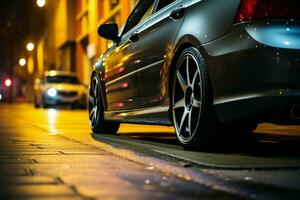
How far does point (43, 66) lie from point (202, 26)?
49545 mm

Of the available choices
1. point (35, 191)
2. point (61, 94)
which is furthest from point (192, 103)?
point (61, 94)

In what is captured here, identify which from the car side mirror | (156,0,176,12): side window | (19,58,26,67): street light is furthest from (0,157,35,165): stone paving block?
(19,58,26,67): street light

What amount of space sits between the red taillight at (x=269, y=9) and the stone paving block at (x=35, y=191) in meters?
2.12

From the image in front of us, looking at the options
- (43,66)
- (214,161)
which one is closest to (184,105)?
(214,161)

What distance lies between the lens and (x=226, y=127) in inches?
217

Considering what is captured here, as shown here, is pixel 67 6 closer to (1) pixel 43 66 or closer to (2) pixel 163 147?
(1) pixel 43 66

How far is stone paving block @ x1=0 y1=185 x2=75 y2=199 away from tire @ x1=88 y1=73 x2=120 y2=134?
4349 millimetres

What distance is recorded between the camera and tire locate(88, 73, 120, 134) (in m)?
8.30

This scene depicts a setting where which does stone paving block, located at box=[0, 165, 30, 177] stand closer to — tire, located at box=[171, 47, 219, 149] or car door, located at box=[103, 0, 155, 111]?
tire, located at box=[171, 47, 219, 149]

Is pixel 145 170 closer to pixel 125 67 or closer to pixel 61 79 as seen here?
pixel 125 67

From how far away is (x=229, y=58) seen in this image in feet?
16.5

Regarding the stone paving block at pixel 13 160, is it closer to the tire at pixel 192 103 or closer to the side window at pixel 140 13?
the tire at pixel 192 103

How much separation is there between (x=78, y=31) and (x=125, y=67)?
29024 millimetres

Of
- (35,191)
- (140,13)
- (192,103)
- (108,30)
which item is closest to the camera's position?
(35,191)
